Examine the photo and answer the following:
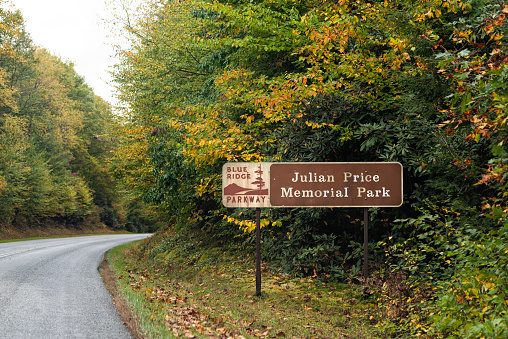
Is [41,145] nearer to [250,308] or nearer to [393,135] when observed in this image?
[250,308]

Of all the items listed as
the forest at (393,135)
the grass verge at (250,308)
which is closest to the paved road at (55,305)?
the grass verge at (250,308)

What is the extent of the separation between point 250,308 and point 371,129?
4.27 metres

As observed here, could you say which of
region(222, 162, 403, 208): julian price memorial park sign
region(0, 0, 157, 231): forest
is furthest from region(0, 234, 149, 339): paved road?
region(0, 0, 157, 231): forest

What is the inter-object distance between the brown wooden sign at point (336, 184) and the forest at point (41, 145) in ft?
64.8

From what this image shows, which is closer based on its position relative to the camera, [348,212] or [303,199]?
[303,199]

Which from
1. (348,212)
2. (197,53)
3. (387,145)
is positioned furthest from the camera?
(197,53)

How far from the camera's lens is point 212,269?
43.8 ft

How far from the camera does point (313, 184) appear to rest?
8.52m

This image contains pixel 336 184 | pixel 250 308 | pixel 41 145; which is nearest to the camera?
pixel 250 308

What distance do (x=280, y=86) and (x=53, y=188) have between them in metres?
38.8

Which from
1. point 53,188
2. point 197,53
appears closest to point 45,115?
point 53,188

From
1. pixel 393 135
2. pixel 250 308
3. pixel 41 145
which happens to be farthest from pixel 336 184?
pixel 41 145

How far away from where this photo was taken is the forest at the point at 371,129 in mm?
5145

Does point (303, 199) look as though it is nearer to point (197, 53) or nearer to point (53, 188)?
point (197, 53)
